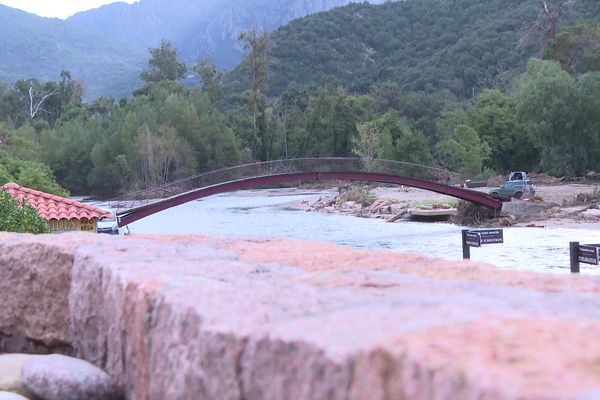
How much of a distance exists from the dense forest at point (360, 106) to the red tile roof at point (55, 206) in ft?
14.8

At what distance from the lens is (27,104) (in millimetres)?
94750

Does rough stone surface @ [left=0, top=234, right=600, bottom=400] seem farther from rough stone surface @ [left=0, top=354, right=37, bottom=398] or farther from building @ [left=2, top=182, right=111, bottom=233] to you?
building @ [left=2, top=182, right=111, bottom=233]

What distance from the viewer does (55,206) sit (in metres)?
13.4

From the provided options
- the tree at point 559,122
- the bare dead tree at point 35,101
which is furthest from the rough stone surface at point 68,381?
the bare dead tree at point 35,101

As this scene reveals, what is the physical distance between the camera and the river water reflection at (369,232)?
20.0 meters

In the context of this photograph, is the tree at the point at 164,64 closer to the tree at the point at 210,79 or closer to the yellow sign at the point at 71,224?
the tree at the point at 210,79

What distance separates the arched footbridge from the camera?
2869cm

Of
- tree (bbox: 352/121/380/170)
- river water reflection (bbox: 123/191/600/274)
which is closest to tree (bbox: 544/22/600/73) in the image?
tree (bbox: 352/121/380/170)

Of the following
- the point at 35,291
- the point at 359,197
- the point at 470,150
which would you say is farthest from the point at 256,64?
the point at 35,291

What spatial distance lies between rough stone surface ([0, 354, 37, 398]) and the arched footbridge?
24.5 m

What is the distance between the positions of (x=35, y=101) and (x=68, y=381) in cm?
9877

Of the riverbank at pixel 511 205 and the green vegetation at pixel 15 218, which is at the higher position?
the riverbank at pixel 511 205

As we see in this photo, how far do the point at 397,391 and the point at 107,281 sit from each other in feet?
4.95

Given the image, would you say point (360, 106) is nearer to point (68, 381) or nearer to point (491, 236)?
point (491, 236)
